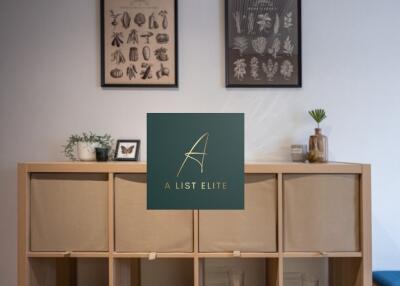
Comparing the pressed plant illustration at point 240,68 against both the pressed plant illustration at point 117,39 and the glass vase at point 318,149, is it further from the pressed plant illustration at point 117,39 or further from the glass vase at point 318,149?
the pressed plant illustration at point 117,39

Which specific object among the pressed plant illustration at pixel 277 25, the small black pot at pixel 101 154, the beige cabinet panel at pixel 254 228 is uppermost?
the pressed plant illustration at pixel 277 25

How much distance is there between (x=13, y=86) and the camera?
6.59ft

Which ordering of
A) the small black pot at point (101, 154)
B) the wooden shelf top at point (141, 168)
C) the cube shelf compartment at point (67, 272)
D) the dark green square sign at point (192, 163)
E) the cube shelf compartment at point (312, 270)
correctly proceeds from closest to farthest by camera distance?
the dark green square sign at point (192, 163), the wooden shelf top at point (141, 168), the cube shelf compartment at point (67, 272), the small black pot at point (101, 154), the cube shelf compartment at point (312, 270)

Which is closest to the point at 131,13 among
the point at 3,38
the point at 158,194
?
the point at 3,38

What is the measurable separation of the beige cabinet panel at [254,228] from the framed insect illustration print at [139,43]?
876 millimetres

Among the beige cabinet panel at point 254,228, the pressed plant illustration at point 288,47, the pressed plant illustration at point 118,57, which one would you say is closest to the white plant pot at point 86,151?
the pressed plant illustration at point 118,57

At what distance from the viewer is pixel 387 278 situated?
1.79 m

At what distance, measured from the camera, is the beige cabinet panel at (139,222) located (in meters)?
1.60

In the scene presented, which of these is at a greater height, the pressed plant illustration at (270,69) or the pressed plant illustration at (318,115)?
the pressed plant illustration at (270,69)

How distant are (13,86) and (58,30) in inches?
18.5

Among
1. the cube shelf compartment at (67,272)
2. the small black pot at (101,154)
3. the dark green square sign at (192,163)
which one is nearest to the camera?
the dark green square sign at (192,163)

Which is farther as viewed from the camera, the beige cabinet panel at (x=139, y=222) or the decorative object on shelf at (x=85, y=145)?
the decorative object on shelf at (x=85, y=145)

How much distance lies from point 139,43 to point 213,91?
565 mm

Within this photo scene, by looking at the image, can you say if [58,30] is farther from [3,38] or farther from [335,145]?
[335,145]
